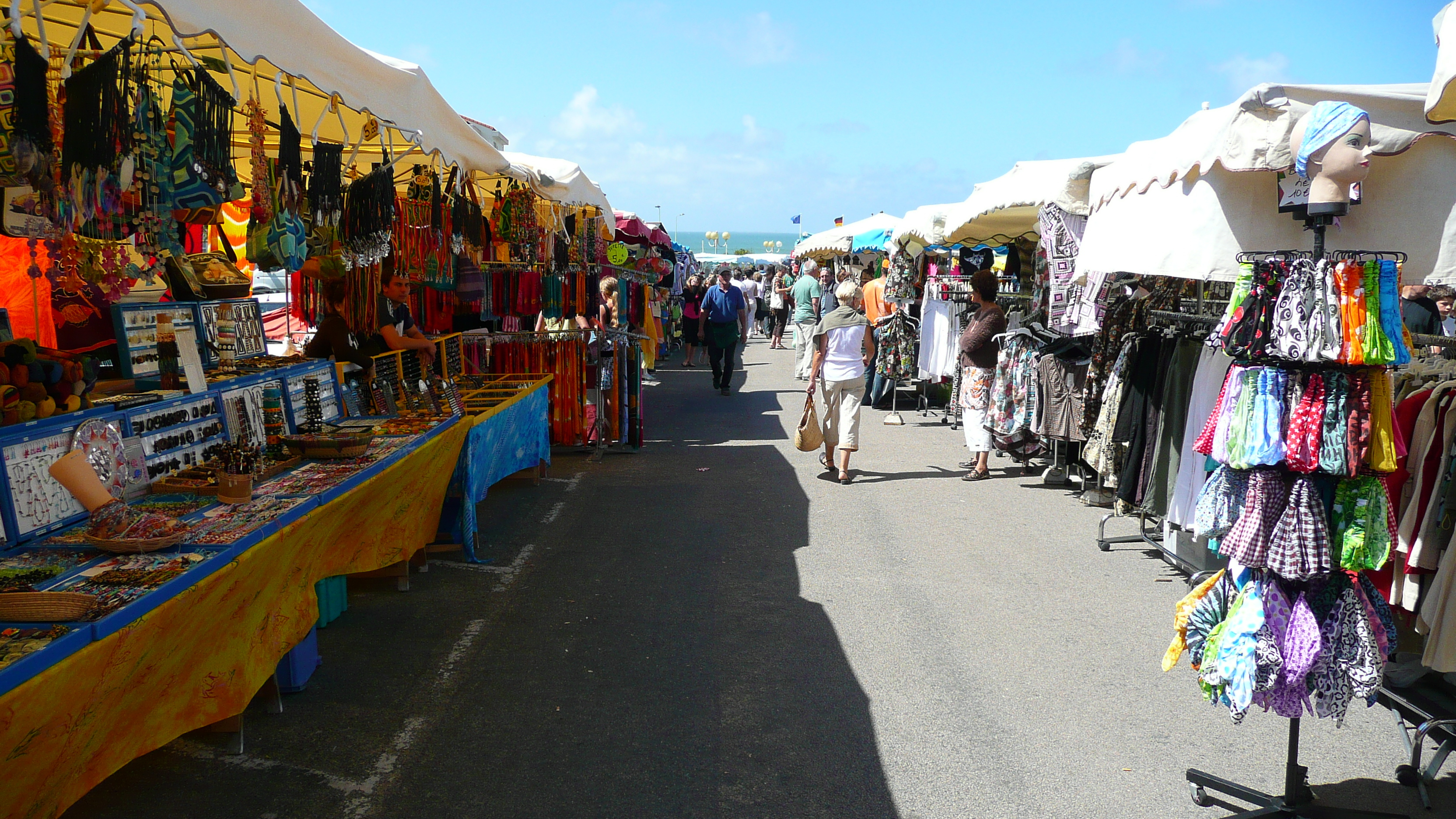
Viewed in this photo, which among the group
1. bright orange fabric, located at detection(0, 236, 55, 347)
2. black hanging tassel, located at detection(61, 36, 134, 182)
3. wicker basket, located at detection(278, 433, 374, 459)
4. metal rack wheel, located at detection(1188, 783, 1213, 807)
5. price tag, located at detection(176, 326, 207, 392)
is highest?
black hanging tassel, located at detection(61, 36, 134, 182)

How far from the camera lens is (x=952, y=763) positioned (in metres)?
3.69

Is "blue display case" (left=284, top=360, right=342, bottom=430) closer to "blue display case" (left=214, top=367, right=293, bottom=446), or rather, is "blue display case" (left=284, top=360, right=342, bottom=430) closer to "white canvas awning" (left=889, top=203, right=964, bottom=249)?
"blue display case" (left=214, top=367, right=293, bottom=446)

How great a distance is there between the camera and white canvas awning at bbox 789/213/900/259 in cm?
1833

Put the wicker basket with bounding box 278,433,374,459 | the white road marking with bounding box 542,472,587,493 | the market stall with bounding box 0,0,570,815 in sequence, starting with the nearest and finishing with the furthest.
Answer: the market stall with bounding box 0,0,570,815
the wicker basket with bounding box 278,433,374,459
the white road marking with bounding box 542,472,587,493

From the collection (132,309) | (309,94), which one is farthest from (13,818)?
(309,94)

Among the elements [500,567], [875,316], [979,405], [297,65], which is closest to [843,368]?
[979,405]

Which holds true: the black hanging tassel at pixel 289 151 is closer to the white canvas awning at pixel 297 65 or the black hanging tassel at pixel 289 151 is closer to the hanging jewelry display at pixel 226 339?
the white canvas awning at pixel 297 65

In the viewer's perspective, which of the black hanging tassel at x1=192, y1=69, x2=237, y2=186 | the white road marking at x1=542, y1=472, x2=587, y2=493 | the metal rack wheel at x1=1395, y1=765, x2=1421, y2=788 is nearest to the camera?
the metal rack wheel at x1=1395, y1=765, x2=1421, y2=788

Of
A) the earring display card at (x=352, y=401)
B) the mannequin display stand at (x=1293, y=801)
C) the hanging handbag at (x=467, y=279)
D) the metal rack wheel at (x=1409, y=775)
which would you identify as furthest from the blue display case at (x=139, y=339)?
the metal rack wheel at (x=1409, y=775)

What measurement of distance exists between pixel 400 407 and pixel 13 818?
13.8ft

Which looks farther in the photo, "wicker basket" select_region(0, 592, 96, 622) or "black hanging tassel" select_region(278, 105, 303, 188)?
"black hanging tassel" select_region(278, 105, 303, 188)

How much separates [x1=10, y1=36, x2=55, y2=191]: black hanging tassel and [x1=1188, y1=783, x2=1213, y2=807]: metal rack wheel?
4.56m

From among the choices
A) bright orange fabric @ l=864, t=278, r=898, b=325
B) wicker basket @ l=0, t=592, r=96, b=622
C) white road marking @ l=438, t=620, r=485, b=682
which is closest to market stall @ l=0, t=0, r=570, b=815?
wicker basket @ l=0, t=592, r=96, b=622

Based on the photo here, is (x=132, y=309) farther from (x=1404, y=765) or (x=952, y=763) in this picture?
(x=1404, y=765)
